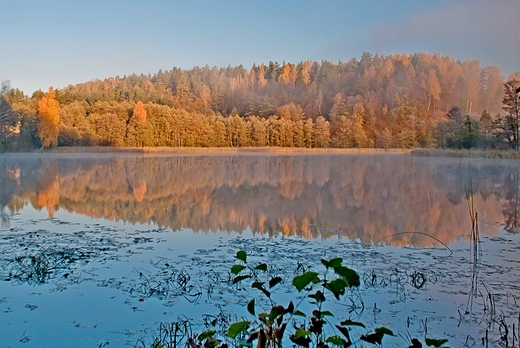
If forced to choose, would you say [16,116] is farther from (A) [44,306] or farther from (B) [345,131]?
(A) [44,306]

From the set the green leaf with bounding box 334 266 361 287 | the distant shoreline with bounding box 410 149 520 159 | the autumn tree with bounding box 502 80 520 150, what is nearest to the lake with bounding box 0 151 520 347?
the green leaf with bounding box 334 266 361 287

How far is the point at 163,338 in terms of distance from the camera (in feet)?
10.2

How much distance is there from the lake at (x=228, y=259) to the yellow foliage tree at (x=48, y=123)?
107 ft

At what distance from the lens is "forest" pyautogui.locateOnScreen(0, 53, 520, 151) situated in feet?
134

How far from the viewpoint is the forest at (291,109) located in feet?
134

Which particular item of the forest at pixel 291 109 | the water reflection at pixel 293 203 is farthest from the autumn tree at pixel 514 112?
the water reflection at pixel 293 203

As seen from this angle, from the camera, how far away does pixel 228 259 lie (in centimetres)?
527

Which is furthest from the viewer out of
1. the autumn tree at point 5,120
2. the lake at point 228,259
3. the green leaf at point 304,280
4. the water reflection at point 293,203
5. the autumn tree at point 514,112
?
the autumn tree at point 5,120

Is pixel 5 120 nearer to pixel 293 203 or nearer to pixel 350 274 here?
pixel 293 203

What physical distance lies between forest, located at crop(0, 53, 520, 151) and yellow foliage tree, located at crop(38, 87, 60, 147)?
91mm

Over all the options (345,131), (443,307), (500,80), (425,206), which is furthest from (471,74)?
(443,307)

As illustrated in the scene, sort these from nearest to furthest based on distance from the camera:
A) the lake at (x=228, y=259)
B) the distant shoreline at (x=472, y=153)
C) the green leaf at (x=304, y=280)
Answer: the green leaf at (x=304, y=280)
the lake at (x=228, y=259)
the distant shoreline at (x=472, y=153)

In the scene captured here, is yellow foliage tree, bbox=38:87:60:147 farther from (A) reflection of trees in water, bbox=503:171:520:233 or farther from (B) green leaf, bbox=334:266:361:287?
(B) green leaf, bbox=334:266:361:287

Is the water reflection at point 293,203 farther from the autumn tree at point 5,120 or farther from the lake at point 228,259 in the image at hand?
the autumn tree at point 5,120
